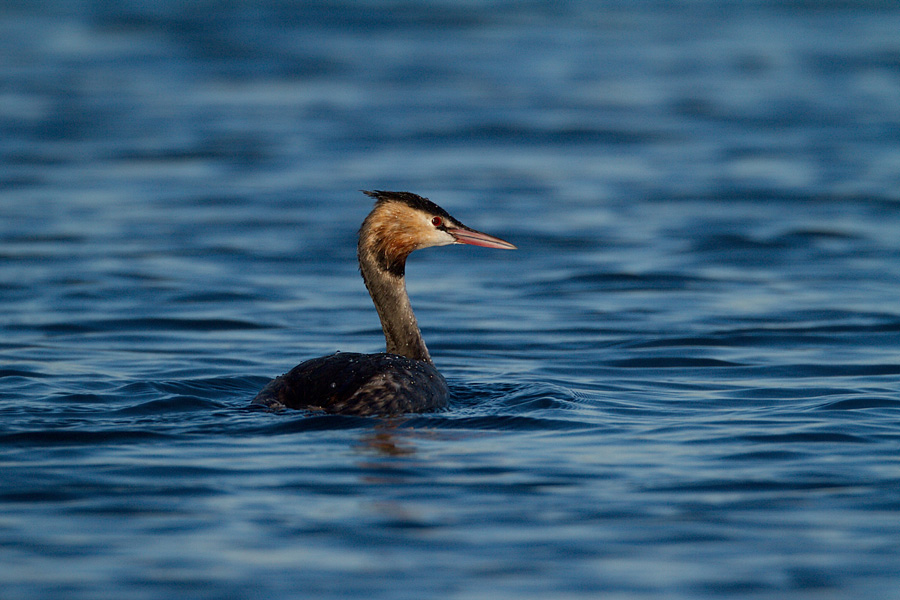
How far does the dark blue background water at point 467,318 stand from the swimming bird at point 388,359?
165 millimetres

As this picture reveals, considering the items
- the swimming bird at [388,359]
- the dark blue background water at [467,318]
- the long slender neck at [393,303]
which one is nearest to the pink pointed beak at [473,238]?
the swimming bird at [388,359]

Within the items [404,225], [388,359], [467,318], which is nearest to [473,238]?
[404,225]

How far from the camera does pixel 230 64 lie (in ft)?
99.3

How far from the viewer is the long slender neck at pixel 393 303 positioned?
980 cm

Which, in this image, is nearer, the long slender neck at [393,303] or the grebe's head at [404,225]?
the grebe's head at [404,225]

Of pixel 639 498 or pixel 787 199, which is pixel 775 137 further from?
pixel 639 498

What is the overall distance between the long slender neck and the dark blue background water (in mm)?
416

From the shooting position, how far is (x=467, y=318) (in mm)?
12914

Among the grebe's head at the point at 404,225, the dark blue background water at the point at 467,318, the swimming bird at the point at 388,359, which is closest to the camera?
the dark blue background water at the point at 467,318

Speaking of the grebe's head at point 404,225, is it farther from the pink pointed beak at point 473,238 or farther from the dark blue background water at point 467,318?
the dark blue background water at point 467,318

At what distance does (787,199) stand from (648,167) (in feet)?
9.71

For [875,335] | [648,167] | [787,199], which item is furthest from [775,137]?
[875,335]

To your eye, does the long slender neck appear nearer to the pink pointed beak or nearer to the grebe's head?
the grebe's head

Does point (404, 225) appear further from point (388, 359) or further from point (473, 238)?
point (388, 359)
